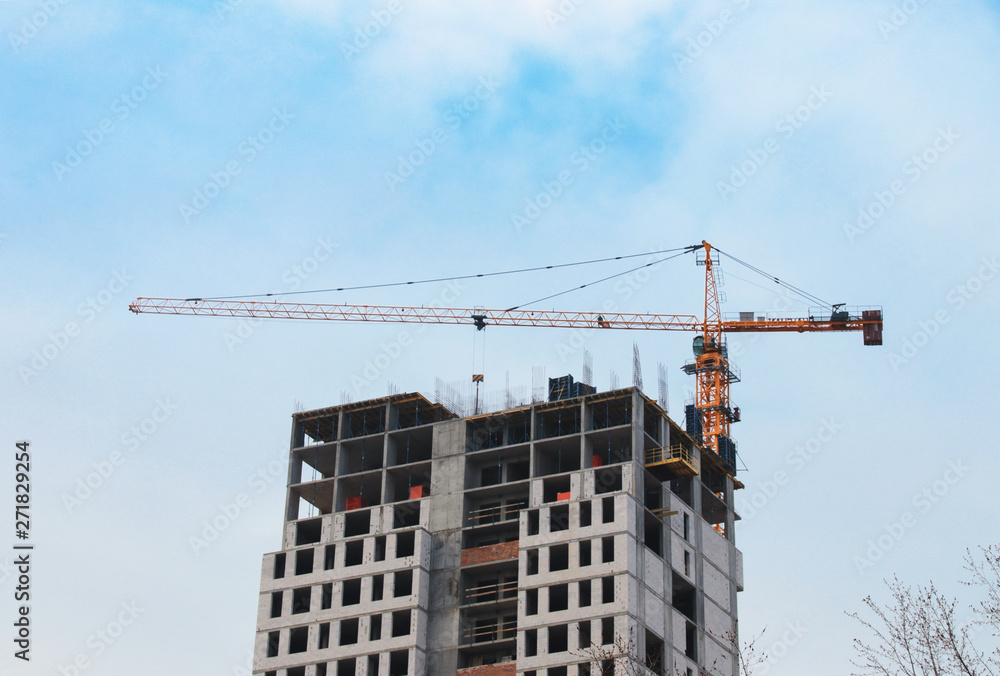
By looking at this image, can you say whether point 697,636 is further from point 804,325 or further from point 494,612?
point 804,325

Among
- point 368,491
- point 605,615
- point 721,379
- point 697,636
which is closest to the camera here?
point 605,615

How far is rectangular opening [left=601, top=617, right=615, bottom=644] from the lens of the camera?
113 meters

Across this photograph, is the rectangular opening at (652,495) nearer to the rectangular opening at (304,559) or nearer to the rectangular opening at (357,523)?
the rectangular opening at (357,523)

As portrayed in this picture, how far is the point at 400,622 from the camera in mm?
123438

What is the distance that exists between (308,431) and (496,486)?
69.9 ft

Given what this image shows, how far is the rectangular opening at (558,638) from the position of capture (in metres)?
116

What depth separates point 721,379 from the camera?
571 feet

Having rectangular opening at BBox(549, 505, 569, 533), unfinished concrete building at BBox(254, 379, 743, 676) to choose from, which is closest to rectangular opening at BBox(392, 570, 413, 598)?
unfinished concrete building at BBox(254, 379, 743, 676)

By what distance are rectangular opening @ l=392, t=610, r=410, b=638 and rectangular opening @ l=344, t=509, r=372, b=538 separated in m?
9.32

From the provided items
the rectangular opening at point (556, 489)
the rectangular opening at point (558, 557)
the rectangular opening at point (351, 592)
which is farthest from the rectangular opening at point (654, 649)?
the rectangular opening at point (351, 592)

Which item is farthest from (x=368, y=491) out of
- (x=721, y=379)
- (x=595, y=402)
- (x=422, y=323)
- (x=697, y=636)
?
(x=721, y=379)

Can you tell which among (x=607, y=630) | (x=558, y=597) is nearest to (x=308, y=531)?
(x=558, y=597)

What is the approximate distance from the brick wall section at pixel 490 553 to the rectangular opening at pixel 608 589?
9.34 metres

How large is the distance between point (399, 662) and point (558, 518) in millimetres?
16567
